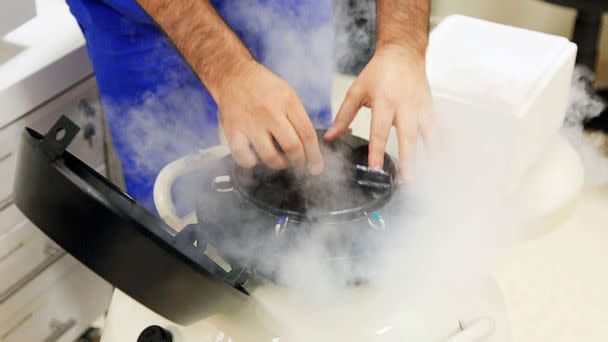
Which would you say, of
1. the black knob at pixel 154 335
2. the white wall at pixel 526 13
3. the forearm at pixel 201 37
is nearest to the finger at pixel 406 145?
the forearm at pixel 201 37

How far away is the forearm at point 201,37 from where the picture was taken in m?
0.88

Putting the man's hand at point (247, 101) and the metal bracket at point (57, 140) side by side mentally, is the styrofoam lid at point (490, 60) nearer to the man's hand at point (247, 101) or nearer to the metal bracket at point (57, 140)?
the man's hand at point (247, 101)

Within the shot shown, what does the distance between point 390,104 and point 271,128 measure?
17 centimetres

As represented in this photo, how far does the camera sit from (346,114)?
0.84 metres

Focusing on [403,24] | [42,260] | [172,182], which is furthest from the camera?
[42,260]

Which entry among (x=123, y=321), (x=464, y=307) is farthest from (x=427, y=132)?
(x=123, y=321)

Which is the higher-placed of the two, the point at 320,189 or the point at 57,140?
the point at 57,140

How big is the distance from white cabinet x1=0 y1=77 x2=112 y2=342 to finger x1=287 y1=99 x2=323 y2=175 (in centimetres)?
71

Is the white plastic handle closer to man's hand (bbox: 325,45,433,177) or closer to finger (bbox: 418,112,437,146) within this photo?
man's hand (bbox: 325,45,433,177)

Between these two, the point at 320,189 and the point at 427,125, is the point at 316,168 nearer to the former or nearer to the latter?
the point at 320,189

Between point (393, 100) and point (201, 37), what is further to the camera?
point (201, 37)

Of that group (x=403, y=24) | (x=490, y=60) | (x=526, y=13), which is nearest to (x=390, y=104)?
(x=403, y=24)

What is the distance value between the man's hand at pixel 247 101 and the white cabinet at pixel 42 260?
1.67ft

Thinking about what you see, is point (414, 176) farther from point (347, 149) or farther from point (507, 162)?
point (507, 162)
